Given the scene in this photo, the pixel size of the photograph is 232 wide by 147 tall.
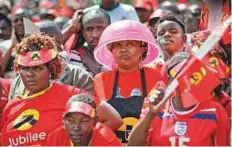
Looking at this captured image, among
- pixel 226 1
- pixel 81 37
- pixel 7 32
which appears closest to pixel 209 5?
pixel 226 1

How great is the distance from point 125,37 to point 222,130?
1.30 metres

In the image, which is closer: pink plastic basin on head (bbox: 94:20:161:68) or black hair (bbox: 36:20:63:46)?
pink plastic basin on head (bbox: 94:20:161:68)

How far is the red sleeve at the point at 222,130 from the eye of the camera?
479 cm

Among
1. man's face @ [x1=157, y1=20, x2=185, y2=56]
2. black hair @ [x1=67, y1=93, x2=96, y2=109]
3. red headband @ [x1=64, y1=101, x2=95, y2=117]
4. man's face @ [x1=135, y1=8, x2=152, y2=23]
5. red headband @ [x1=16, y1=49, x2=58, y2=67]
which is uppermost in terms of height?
man's face @ [x1=135, y1=8, x2=152, y2=23]

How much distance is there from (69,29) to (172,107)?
9.54 ft

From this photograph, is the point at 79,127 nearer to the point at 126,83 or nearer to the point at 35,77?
the point at 35,77

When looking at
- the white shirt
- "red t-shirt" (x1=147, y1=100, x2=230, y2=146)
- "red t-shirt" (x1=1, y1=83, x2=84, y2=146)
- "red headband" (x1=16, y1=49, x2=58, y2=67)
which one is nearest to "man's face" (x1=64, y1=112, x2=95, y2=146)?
"red t-shirt" (x1=1, y1=83, x2=84, y2=146)

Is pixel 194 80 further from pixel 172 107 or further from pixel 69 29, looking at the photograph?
pixel 69 29

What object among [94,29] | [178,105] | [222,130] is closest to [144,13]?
[94,29]

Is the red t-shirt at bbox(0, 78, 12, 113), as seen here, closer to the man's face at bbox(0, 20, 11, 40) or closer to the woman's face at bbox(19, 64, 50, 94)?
the woman's face at bbox(19, 64, 50, 94)

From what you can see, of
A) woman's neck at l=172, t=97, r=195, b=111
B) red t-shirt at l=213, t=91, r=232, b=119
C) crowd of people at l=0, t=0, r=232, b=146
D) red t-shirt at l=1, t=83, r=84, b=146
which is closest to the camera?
crowd of people at l=0, t=0, r=232, b=146

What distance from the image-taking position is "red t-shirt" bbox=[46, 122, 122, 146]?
510 centimetres

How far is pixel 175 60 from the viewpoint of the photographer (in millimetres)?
5215

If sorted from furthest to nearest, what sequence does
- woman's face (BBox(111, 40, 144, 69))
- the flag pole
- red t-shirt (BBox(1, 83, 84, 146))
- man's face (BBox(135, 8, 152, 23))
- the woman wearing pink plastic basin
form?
man's face (BBox(135, 8, 152, 23))
woman's face (BBox(111, 40, 144, 69))
the woman wearing pink plastic basin
red t-shirt (BBox(1, 83, 84, 146))
the flag pole
